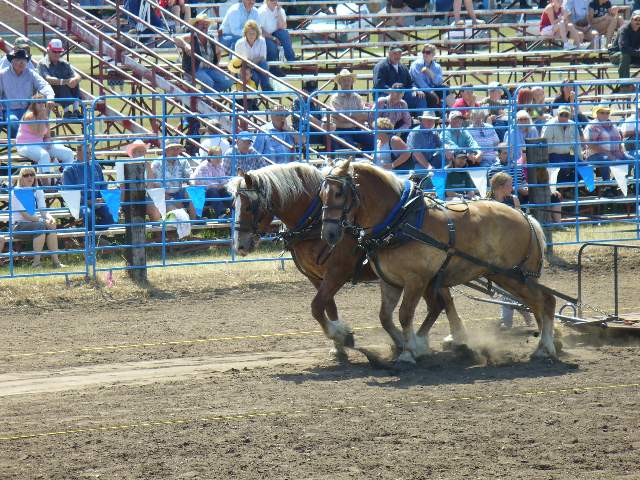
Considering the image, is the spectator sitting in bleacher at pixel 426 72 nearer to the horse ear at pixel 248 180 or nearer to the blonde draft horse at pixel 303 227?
the blonde draft horse at pixel 303 227

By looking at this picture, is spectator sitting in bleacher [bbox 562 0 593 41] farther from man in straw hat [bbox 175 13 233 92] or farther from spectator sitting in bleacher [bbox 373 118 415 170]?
spectator sitting in bleacher [bbox 373 118 415 170]

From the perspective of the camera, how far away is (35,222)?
13742 mm

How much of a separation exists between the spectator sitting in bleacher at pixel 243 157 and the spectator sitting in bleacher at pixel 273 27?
5.21 metres

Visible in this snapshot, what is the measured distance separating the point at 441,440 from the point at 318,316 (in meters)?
2.55

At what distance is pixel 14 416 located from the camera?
8078 mm

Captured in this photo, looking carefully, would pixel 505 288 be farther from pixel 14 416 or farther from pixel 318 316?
pixel 14 416

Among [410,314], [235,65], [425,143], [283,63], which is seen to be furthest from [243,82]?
[410,314]

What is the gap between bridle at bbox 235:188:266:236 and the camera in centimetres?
942

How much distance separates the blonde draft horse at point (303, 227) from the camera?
31.0ft

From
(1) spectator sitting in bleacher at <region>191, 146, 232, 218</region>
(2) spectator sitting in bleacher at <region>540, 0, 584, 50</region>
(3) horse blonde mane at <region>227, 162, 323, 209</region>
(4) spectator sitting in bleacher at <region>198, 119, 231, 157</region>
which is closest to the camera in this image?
(3) horse blonde mane at <region>227, 162, 323, 209</region>

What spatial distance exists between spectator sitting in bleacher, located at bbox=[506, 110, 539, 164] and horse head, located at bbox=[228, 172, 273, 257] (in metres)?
6.44

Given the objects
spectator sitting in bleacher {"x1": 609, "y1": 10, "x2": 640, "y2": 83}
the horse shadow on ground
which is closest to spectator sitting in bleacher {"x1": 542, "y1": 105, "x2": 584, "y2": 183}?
spectator sitting in bleacher {"x1": 609, "y1": 10, "x2": 640, "y2": 83}

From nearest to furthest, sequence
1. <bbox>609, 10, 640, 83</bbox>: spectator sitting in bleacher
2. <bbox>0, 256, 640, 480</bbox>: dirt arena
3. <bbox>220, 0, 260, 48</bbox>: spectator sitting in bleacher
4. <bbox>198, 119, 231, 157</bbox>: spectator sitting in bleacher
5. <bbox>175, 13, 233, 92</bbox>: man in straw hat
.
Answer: <bbox>0, 256, 640, 480</bbox>: dirt arena → <bbox>198, 119, 231, 157</bbox>: spectator sitting in bleacher → <bbox>175, 13, 233, 92</bbox>: man in straw hat → <bbox>220, 0, 260, 48</bbox>: spectator sitting in bleacher → <bbox>609, 10, 640, 83</bbox>: spectator sitting in bleacher

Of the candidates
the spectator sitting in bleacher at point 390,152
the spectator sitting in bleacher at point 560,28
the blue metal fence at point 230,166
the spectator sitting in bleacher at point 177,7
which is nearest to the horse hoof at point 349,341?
the blue metal fence at point 230,166
